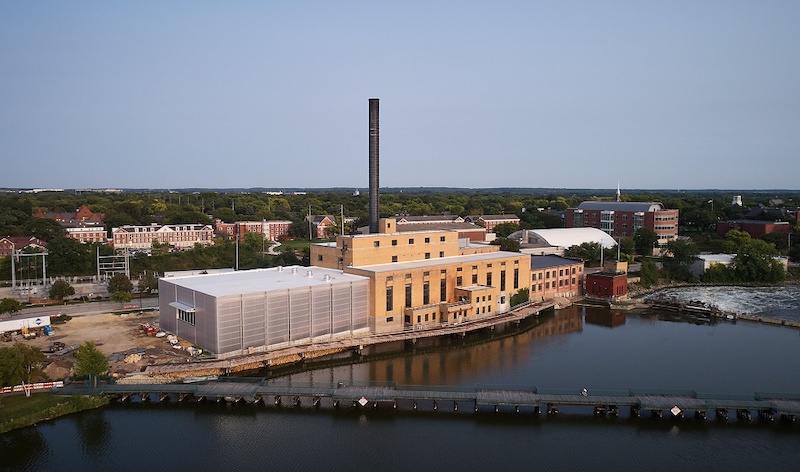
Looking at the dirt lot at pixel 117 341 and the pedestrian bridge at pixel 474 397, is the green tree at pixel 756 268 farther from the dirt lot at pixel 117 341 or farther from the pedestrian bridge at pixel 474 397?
the dirt lot at pixel 117 341

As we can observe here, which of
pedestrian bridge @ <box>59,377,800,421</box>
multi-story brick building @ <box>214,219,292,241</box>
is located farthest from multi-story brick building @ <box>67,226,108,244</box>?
pedestrian bridge @ <box>59,377,800,421</box>

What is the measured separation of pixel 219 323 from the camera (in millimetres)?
23203

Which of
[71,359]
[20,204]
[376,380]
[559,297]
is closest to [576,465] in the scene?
[376,380]

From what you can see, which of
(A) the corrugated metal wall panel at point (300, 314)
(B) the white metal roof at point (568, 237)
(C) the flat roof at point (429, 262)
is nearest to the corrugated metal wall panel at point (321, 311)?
(A) the corrugated metal wall panel at point (300, 314)

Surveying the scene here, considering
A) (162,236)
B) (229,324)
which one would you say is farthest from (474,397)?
(162,236)

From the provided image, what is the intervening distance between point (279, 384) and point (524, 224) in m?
53.5

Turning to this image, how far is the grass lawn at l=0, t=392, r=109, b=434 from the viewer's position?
1809 cm

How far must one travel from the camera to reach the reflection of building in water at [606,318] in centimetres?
3378

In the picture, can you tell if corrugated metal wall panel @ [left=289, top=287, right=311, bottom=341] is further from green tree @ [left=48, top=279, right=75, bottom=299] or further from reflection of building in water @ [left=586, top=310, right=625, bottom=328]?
green tree @ [left=48, top=279, right=75, bottom=299]

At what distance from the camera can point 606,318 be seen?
35.1m

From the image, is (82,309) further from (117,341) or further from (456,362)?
(456,362)

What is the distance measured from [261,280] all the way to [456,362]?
9722 mm

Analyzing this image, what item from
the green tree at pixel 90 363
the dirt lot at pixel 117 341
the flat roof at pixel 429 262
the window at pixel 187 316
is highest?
the flat roof at pixel 429 262

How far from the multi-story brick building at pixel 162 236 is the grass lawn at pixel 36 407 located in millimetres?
38079
